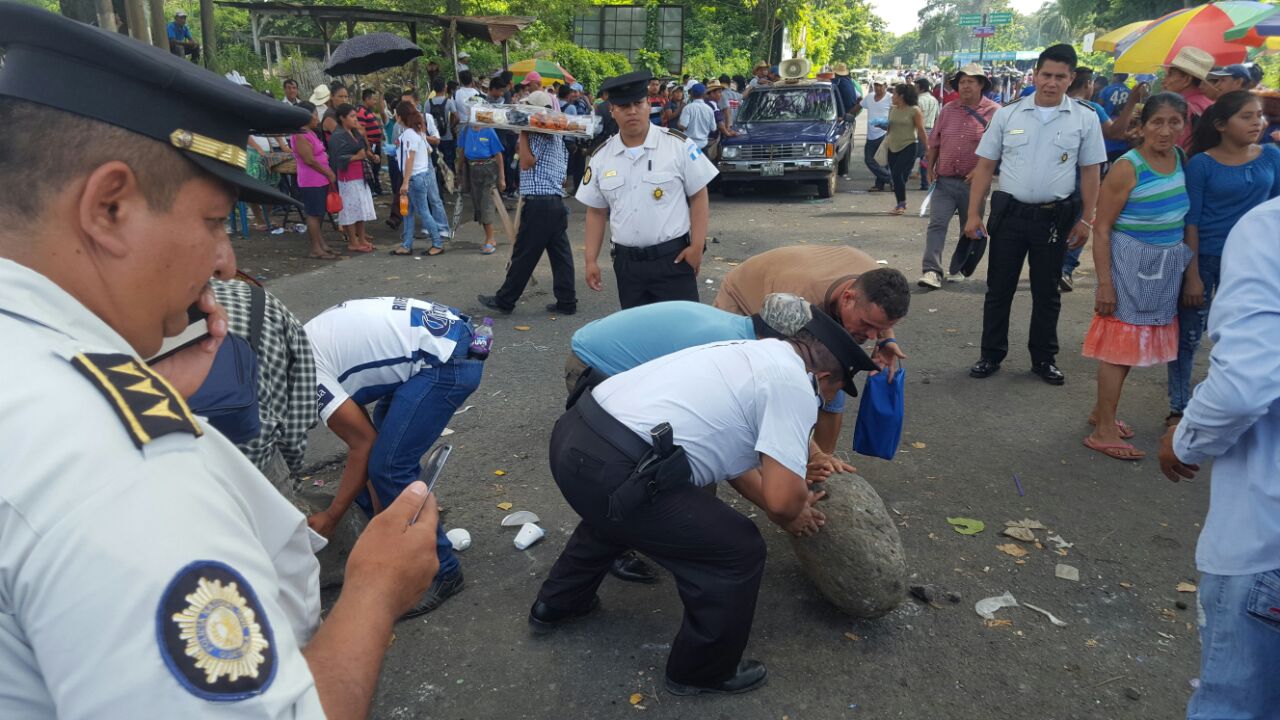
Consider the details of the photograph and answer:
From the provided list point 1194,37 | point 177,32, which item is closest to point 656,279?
point 1194,37

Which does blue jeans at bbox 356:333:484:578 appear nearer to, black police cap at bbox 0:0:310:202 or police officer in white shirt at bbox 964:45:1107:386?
black police cap at bbox 0:0:310:202

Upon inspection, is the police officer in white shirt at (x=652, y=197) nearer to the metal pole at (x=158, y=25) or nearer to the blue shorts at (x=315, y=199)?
the blue shorts at (x=315, y=199)

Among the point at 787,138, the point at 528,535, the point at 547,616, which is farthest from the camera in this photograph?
the point at 787,138

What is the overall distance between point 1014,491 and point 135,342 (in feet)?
14.7

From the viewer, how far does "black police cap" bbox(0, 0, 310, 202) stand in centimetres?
97

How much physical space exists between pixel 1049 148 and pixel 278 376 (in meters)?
5.21

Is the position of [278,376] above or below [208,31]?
below

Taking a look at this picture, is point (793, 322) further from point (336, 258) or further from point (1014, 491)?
point (336, 258)

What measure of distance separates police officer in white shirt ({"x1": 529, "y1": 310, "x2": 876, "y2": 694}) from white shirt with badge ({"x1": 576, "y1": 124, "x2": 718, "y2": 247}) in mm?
2471

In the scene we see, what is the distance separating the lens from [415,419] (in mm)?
3328

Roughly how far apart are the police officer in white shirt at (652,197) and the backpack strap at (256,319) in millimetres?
3174

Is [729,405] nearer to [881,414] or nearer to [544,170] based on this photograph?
[881,414]

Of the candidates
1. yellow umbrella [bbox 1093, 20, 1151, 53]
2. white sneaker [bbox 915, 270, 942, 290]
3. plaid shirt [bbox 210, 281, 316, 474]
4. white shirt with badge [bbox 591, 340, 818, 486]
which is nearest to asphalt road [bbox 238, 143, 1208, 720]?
white shirt with badge [bbox 591, 340, 818, 486]

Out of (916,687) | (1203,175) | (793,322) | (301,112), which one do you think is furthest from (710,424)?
(1203,175)
